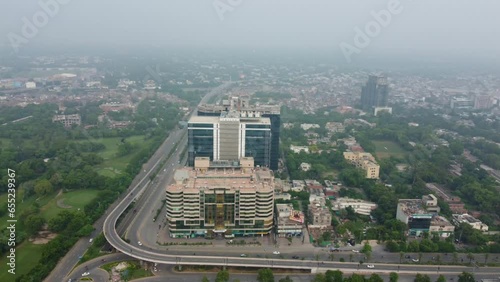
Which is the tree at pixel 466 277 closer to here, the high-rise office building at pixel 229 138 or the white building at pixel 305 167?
the high-rise office building at pixel 229 138

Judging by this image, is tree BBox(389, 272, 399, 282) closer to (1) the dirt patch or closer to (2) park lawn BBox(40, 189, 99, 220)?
(1) the dirt patch

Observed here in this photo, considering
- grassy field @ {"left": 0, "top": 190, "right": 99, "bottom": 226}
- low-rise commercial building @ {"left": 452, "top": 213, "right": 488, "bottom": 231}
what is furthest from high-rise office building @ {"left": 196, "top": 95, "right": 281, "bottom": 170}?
low-rise commercial building @ {"left": 452, "top": 213, "right": 488, "bottom": 231}

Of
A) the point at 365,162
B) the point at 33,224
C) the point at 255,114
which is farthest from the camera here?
the point at 365,162

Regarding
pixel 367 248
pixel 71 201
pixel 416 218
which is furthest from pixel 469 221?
pixel 71 201

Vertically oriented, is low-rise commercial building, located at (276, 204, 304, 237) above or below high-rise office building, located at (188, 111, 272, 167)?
below

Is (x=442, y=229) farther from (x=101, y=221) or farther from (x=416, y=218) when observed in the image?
(x=101, y=221)

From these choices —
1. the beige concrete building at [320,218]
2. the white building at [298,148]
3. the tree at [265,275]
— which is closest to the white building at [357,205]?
the beige concrete building at [320,218]
